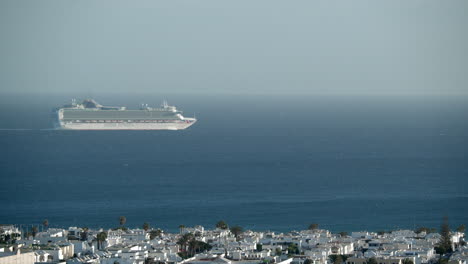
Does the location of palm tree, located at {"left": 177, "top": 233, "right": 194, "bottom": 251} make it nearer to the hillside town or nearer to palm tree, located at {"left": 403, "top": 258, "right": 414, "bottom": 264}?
the hillside town

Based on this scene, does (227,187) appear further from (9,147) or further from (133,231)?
(9,147)

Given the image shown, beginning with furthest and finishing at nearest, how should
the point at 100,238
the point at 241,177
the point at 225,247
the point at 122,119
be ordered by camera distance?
the point at 122,119
the point at 241,177
the point at 100,238
the point at 225,247

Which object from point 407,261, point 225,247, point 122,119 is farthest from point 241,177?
point 122,119

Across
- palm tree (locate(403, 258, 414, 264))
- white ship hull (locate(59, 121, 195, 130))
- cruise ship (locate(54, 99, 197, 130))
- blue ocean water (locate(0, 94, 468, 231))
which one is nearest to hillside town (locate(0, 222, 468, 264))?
palm tree (locate(403, 258, 414, 264))

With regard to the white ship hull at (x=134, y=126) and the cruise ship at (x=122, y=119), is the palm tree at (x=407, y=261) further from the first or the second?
the white ship hull at (x=134, y=126)

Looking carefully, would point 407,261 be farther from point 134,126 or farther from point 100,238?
point 134,126
